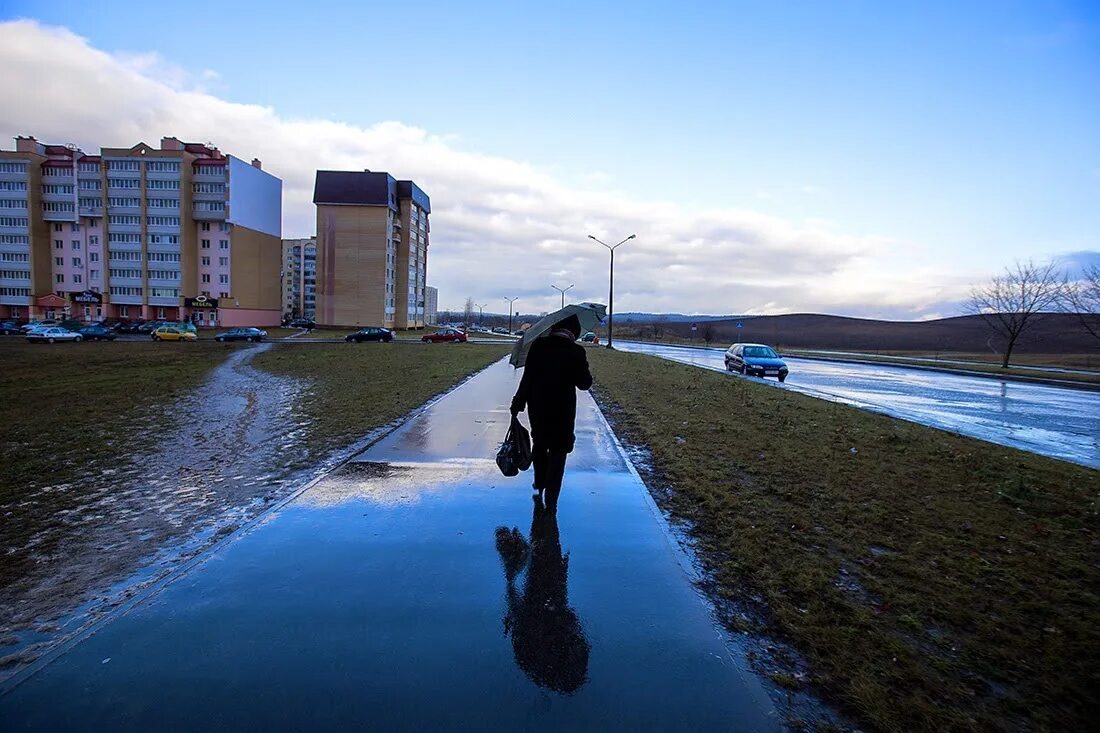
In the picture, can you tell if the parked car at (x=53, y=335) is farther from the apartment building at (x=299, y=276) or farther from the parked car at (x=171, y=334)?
the apartment building at (x=299, y=276)

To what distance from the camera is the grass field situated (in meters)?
2.97

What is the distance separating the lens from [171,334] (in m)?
50.7

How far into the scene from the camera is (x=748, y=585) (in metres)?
4.17

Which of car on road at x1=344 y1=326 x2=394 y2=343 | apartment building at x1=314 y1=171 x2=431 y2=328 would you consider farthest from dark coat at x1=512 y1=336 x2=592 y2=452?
apartment building at x1=314 y1=171 x2=431 y2=328

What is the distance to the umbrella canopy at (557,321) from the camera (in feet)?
18.3

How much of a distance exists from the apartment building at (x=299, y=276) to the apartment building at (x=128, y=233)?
63010 mm

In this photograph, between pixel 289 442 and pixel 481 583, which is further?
pixel 289 442

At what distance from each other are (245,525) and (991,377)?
35129 millimetres

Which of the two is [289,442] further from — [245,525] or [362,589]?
[362,589]

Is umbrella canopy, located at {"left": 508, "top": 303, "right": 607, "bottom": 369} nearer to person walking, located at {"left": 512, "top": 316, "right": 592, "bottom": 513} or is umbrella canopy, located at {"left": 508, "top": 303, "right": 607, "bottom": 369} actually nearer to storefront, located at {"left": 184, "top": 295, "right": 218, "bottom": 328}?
person walking, located at {"left": 512, "top": 316, "right": 592, "bottom": 513}

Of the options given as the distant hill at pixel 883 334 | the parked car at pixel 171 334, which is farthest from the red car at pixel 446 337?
the distant hill at pixel 883 334

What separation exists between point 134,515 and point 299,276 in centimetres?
15519

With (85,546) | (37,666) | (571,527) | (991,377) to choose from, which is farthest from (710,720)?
(991,377)

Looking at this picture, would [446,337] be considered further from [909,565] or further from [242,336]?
[909,565]
